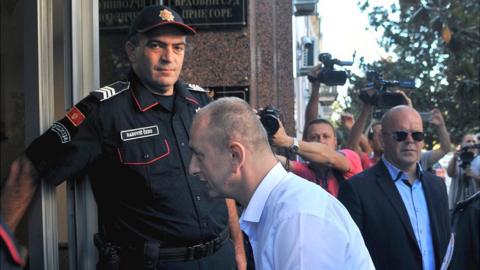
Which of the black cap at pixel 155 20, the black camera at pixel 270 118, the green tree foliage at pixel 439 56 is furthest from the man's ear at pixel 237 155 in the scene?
the green tree foliage at pixel 439 56

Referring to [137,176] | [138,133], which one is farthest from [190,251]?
[138,133]

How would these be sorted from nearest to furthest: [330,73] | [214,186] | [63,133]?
1. [214,186]
2. [63,133]
3. [330,73]

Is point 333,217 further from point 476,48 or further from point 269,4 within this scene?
point 476,48

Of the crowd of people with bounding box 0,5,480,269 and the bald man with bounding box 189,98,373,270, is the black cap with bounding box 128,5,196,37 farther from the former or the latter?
the bald man with bounding box 189,98,373,270

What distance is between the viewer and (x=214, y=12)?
5.14m

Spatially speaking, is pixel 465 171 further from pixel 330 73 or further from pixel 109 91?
pixel 109 91

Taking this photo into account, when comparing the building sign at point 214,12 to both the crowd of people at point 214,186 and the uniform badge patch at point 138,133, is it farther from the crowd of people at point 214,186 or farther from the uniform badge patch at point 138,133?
the uniform badge patch at point 138,133

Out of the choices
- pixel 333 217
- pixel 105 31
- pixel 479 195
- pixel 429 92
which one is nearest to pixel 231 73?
pixel 105 31

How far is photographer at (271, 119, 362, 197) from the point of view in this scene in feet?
16.1

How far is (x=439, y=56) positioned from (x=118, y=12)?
13.5 metres

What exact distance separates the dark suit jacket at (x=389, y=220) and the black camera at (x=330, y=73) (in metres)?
2.07

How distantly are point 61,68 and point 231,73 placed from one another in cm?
169

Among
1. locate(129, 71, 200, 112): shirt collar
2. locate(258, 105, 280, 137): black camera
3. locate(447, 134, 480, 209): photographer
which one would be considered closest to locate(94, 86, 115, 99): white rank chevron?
locate(129, 71, 200, 112): shirt collar

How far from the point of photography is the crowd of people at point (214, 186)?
2.04 metres
